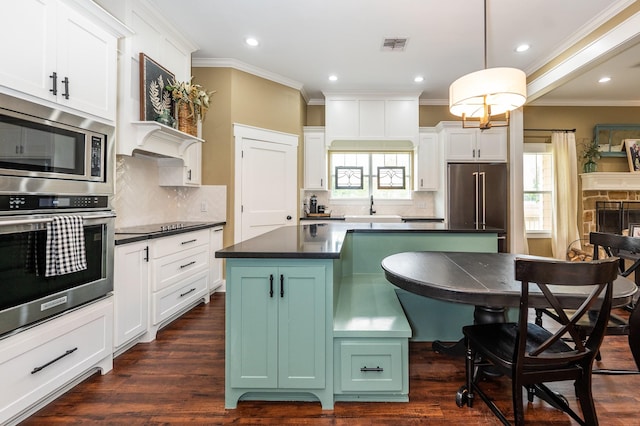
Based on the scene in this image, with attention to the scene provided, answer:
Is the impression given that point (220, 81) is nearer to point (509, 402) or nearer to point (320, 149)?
point (320, 149)

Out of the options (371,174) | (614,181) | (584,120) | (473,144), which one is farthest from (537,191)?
(371,174)

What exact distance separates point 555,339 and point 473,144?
3.95m

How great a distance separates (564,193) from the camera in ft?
16.3

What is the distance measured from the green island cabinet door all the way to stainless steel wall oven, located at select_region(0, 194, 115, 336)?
0.98m

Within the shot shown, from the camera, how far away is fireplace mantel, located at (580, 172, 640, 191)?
4926 millimetres

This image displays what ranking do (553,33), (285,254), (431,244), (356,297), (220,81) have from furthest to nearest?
(220,81) → (553,33) → (431,244) → (356,297) → (285,254)

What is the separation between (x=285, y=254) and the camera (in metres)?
1.57

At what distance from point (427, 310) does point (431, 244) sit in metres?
0.59

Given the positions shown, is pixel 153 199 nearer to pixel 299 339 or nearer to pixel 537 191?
pixel 299 339

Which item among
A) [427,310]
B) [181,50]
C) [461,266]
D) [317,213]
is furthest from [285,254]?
[317,213]

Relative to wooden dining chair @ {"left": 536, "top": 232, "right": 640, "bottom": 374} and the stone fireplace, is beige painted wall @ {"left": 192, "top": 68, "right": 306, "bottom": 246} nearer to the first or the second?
wooden dining chair @ {"left": 536, "top": 232, "right": 640, "bottom": 374}

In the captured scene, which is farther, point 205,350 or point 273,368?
point 205,350

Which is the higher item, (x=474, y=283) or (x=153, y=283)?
(x=474, y=283)

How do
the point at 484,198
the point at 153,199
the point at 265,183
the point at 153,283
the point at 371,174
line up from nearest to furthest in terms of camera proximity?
the point at 153,283
the point at 153,199
the point at 265,183
the point at 484,198
the point at 371,174
